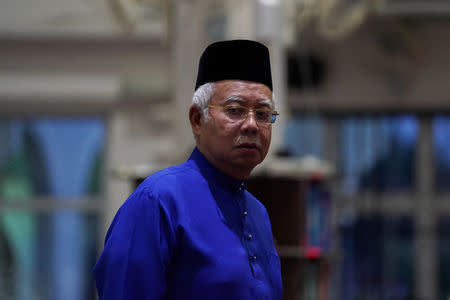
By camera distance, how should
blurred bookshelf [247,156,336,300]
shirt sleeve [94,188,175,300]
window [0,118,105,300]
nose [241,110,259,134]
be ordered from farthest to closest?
window [0,118,105,300], blurred bookshelf [247,156,336,300], nose [241,110,259,134], shirt sleeve [94,188,175,300]

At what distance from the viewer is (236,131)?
3.93 ft

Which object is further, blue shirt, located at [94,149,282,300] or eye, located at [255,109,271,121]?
eye, located at [255,109,271,121]

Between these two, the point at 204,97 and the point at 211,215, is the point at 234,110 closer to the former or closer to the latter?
the point at 204,97

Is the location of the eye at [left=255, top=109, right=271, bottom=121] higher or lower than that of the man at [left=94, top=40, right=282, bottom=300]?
higher

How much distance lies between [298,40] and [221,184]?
518 cm

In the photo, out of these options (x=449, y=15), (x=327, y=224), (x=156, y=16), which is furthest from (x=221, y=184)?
(x=449, y=15)

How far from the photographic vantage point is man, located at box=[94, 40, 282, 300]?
1099mm

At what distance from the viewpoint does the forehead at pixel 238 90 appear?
1.21 m

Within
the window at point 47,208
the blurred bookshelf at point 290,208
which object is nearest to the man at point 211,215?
the blurred bookshelf at point 290,208

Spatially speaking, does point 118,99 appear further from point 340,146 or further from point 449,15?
point 449,15

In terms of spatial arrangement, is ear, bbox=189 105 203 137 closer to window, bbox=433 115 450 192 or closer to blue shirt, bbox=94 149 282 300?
blue shirt, bbox=94 149 282 300

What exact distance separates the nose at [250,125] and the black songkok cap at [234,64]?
0.07 m

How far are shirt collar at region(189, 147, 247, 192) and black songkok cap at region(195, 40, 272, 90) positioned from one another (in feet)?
0.43

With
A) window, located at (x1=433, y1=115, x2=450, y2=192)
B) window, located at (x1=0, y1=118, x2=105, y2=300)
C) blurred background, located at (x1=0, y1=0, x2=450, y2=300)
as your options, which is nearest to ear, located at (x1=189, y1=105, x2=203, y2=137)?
blurred background, located at (x1=0, y1=0, x2=450, y2=300)
